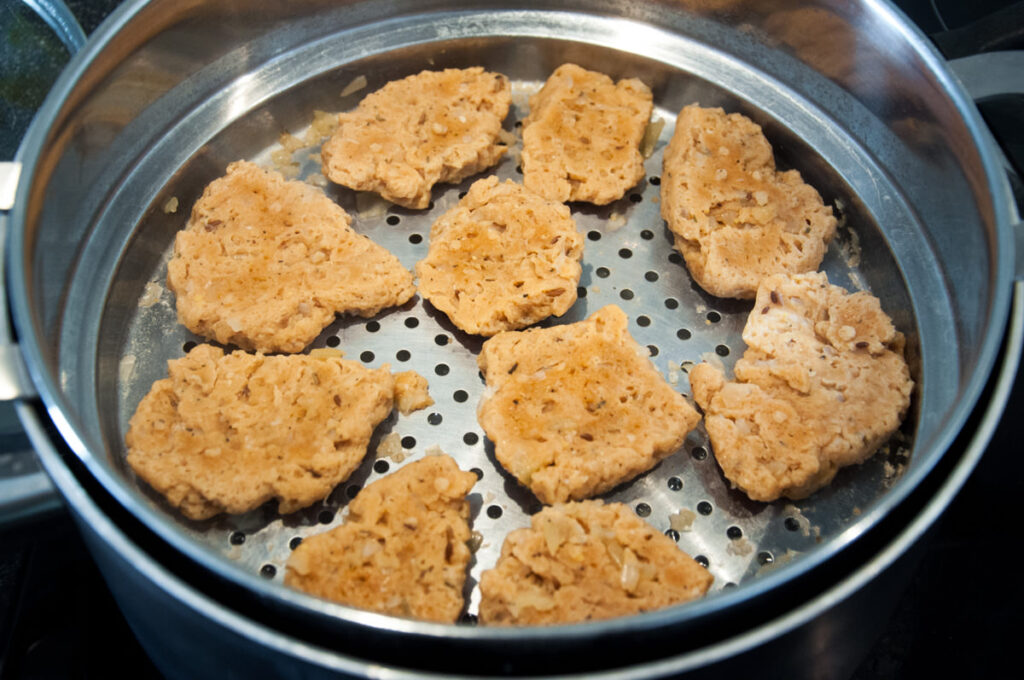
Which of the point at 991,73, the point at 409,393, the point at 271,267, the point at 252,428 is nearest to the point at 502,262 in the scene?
the point at 409,393

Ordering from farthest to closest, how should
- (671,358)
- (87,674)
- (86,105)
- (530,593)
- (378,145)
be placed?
1. (378,145)
2. (671,358)
3. (86,105)
4. (87,674)
5. (530,593)

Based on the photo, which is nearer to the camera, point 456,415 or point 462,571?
point 462,571

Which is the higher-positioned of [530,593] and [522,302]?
[522,302]

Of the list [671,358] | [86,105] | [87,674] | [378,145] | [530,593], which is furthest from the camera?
[378,145]

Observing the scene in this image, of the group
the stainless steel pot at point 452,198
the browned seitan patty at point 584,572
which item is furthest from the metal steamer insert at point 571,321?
the browned seitan patty at point 584,572

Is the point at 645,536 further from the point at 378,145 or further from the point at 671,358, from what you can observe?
the point at 378,145

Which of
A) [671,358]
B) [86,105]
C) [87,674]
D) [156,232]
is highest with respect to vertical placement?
[86,105]

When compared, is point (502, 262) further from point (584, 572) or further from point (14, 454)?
point (14, 454)

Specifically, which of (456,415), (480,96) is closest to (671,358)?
(456,415)
